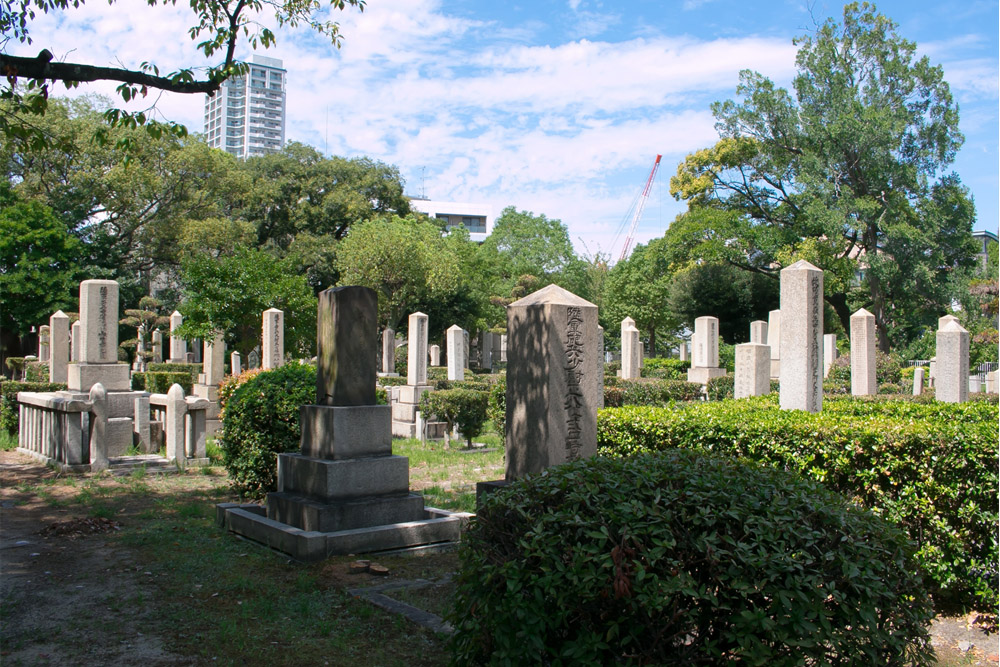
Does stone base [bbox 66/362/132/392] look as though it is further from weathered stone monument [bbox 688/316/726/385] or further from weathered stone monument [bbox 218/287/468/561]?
weathered stone monument [bbox 688/316/726/385]

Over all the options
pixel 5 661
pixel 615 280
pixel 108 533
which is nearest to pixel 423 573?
pixel 5 661

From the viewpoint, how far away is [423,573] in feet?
20.4

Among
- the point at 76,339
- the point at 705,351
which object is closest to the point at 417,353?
the point at 705,351

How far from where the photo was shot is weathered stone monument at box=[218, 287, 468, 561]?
6.81 metres

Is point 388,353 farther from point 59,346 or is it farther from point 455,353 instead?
point 59,346

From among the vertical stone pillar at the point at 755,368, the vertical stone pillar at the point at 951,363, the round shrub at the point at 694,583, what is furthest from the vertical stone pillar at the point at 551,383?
the vertical stone pillar at the point at 951,363

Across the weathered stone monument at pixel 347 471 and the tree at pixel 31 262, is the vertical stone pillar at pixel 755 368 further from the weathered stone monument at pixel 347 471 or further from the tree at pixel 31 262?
the tree at pixel 31 262

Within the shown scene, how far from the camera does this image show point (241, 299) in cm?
2164

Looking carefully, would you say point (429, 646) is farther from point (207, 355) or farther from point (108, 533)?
point (207, 355)

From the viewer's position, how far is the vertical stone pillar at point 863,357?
1830cm

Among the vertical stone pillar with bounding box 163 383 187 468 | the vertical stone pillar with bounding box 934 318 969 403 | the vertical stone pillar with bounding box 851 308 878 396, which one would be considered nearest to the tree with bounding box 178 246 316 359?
the vertical stone pillar with bounding box 163 383 187 468

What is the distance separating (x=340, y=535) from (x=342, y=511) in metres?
0.26

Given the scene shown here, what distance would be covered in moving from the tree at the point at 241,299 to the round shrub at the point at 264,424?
512 inches

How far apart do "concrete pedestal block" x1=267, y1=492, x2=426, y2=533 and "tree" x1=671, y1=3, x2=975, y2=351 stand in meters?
27.6
